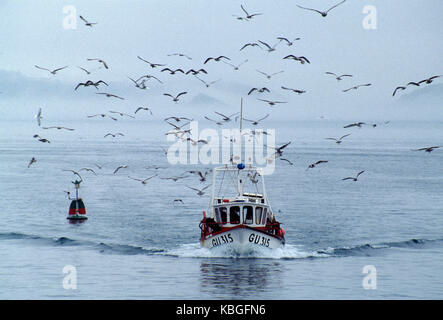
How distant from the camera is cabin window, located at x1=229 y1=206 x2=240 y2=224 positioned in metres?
36.3

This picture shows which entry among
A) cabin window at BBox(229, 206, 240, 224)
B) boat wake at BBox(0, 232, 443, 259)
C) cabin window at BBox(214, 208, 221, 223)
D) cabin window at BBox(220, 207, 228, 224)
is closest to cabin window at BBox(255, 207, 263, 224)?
cabin window at BBox(229, 206, 240, 224)

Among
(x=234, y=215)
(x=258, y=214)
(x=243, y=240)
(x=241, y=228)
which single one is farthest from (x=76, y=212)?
(x=241, y=228)

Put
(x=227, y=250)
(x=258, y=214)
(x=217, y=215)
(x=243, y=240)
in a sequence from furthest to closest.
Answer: (x=217, y=215) < (x=258, y=214) < (x=227, y=250) < (x=243, y=240)

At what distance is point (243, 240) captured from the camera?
116 ft

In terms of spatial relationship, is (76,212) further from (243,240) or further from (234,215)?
(243,240)

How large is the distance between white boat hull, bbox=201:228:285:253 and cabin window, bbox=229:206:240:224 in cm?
110

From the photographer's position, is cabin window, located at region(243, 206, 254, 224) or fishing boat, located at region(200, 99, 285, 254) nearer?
fishing boat, located at region(200, 99, 285, 254)

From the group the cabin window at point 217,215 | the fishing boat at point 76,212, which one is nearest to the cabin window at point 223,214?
the cabin window at point 217,215

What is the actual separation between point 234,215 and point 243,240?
5.36 ft

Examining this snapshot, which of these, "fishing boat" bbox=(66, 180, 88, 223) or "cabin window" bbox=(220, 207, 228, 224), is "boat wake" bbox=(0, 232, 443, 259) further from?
"fishing boat" bbox=(66, 180, 88, 223)

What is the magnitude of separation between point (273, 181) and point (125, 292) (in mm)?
56382

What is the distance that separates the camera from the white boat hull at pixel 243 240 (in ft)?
116

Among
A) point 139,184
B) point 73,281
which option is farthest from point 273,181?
point 73,281

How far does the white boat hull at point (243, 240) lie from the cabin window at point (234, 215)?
1.10m
